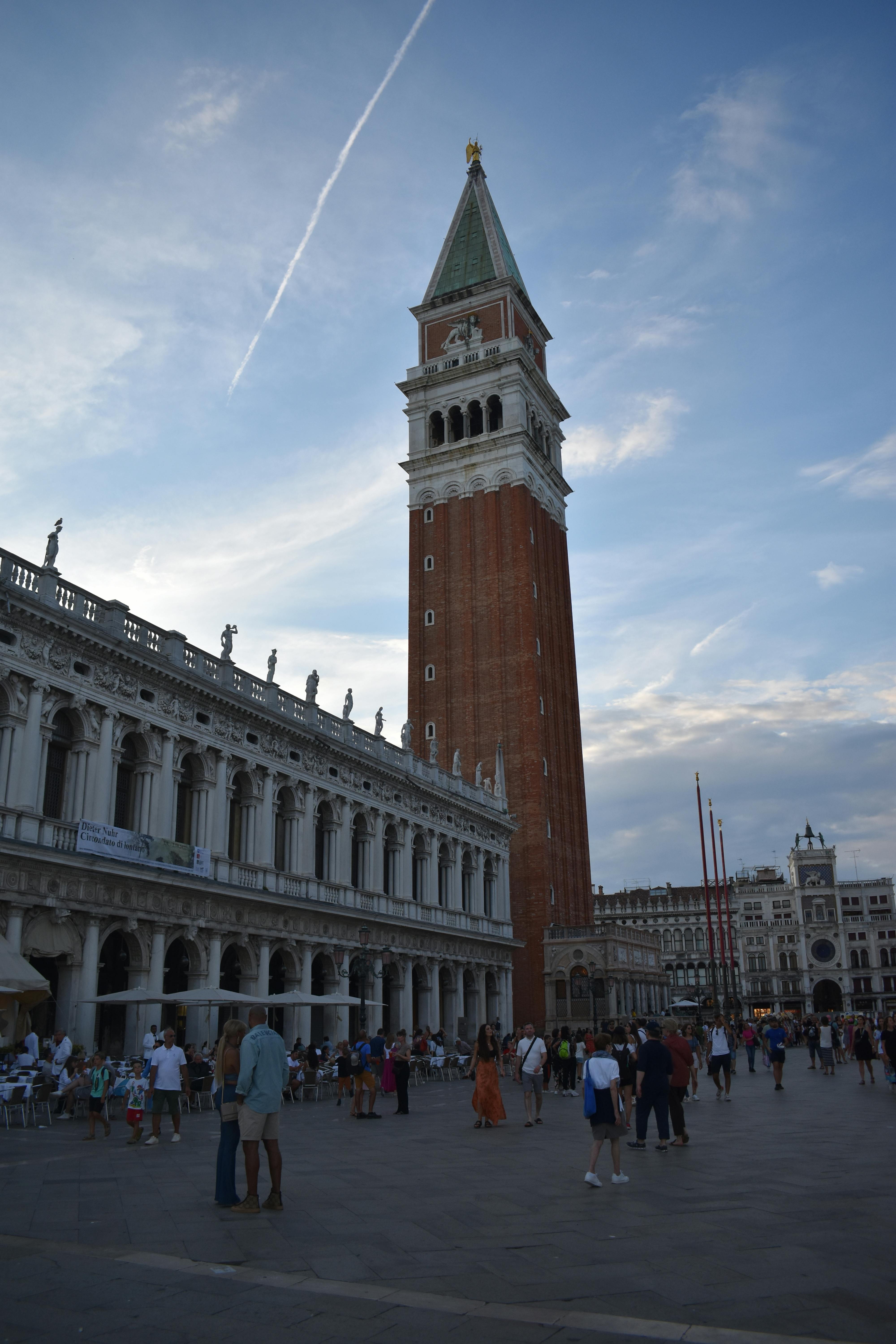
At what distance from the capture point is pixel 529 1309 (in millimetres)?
6070

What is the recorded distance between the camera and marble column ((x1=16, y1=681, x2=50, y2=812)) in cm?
2347

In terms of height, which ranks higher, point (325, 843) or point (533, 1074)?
point (325, 843)

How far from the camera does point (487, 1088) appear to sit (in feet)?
56.2

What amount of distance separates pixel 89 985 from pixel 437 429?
4782cm

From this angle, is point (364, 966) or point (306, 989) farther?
point (306, 989)

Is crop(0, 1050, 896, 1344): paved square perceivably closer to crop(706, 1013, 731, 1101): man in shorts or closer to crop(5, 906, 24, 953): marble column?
crop(706, 1013, 731, 1101): man in shorts

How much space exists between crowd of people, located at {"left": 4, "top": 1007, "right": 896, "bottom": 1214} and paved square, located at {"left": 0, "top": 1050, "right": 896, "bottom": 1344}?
522 millimetres

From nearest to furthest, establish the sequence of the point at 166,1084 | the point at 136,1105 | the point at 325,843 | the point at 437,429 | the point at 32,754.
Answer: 1. the point at 166,1084
2. the point at 136,1105
3. the point at 32,754
4. the point at 325,843
5. the point at 437,429

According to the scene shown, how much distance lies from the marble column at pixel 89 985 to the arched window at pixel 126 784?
3.34 m

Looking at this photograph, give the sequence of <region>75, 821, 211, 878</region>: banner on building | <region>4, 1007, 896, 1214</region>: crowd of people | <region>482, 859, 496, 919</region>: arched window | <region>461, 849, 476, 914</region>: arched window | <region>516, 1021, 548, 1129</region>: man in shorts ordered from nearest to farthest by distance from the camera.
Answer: <region>4, 1007, 896, 1214</region>: crowd of people, <region>516, 1021, 548, 1129</region>: man in shorts, <region>75, 821, 211, 878</region>: banner on building, <region>461, 849, 476, 914</region>: arched window, <region>482, 859, 496, 919</region>: arched window

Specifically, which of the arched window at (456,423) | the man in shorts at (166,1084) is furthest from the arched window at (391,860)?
the arched window at (456,423)

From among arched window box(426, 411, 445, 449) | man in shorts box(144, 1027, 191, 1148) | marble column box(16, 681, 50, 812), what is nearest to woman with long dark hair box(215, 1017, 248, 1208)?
man in shorts box(144, 1027, 191, 1148)

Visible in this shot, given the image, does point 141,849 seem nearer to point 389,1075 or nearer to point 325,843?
point 389,1075

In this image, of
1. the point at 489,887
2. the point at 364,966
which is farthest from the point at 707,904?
the point at 364,966
